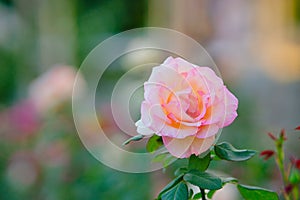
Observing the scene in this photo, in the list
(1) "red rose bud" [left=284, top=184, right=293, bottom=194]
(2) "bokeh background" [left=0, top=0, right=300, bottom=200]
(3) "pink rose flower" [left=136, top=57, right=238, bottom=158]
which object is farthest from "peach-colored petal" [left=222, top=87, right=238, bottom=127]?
(2) "bokeh background" [left=0, top=0, right=300, bottom=200]

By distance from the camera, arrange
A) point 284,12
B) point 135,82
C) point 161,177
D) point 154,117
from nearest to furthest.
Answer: point 154,117, point 161,177, point 135,82, point 284,12

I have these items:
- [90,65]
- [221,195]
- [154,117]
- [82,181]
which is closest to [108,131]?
[82,181]

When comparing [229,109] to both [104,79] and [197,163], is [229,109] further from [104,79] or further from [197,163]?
[104,79]

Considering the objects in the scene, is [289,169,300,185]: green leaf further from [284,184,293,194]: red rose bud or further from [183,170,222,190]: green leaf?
[183,170,222,190]: green leaf

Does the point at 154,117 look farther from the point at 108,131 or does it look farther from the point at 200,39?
the point at 200,39

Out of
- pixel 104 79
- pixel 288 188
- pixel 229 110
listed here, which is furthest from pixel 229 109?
pixel 104 79

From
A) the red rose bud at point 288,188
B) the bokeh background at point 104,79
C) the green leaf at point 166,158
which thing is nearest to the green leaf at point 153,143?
the green leaf at point 166,158

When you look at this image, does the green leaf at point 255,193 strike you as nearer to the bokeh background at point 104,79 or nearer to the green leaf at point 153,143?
the green leaf at point 153,143
